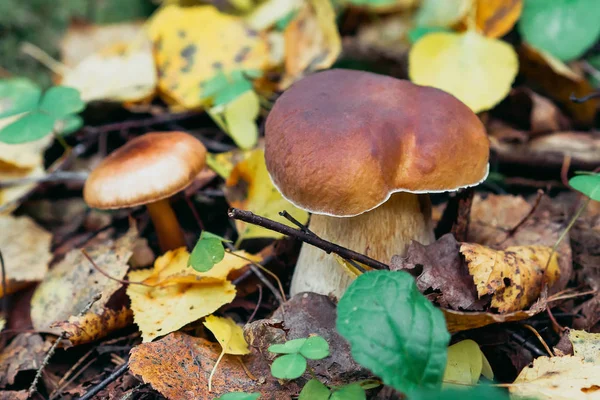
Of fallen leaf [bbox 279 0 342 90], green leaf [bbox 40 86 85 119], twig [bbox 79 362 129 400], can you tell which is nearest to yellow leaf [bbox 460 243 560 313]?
twig [bbox 79 362 129 400]

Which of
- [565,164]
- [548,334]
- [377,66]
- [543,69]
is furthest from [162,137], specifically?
[543,69]

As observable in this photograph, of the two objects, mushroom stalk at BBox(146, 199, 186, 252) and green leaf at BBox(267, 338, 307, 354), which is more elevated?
green leaf at BBox(267, 338, 307, 354)

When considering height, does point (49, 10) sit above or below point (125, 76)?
above

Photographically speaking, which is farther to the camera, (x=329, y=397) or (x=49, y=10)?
(x=49, y=10)

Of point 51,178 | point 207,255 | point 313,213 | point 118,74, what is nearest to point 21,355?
point 207,255

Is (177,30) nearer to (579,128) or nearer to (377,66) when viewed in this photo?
(377,66)

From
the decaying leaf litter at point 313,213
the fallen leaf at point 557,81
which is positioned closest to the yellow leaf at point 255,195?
the decaying leaf litter at point 313,213

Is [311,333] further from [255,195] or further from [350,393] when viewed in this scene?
[255,195]

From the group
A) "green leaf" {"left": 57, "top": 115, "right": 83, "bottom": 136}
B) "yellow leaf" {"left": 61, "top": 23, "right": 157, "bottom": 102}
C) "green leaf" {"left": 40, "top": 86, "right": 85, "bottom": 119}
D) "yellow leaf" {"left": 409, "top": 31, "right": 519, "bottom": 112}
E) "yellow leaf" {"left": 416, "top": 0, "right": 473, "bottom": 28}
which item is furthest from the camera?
"yellow leaf" {"left": 61, "top": 23, "right": 157, "bottom": 102}

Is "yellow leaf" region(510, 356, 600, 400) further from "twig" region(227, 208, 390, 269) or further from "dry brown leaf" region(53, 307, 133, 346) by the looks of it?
"dry brown leaf" region(53, 307, 133, 346)
